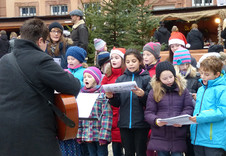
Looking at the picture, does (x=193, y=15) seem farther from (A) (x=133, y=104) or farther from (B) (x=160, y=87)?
(B) (x=160, y=87)

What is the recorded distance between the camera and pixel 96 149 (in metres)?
5.69

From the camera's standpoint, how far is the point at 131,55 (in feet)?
17.6

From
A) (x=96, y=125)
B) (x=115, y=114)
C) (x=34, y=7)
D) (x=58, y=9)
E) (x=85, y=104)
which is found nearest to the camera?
(x=85, y=104)

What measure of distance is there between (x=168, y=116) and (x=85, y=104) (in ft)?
3.60

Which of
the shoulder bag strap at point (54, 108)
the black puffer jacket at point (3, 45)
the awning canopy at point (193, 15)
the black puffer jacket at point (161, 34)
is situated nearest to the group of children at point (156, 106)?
the shoulder bag strap at point (54, 108)

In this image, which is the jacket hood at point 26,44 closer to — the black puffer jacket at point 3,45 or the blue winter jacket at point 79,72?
the blue winter jacket at point 79,72

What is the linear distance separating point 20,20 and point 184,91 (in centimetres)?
1981

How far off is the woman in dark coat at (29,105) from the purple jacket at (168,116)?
1.69 metres

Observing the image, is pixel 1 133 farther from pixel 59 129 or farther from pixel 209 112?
pixel 209 112

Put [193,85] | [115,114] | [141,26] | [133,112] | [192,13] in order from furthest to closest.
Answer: [192,13]
[141,26]
[115,114]
[193,85]
[133,112]

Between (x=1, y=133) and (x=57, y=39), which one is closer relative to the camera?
(x=1, y=133)

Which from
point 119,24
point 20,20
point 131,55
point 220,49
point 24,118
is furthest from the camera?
point 20,20

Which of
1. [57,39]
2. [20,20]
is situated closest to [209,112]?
[57,39]

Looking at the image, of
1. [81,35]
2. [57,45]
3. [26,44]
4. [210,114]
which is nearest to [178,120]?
[210,114]
